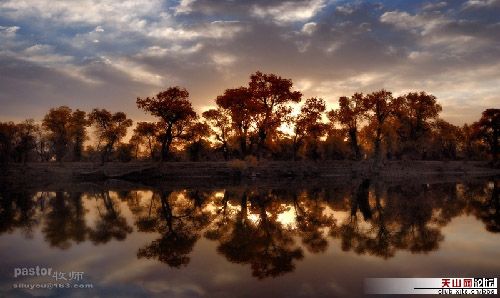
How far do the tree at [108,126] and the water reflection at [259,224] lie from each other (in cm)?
4224

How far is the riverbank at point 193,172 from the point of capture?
2196 inches

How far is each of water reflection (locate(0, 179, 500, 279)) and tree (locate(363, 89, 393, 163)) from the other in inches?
1547

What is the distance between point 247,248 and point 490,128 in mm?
85896

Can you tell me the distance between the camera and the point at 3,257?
1222 centimetres

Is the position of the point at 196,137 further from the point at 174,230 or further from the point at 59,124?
the point at 174,230

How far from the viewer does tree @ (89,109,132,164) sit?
68938 millimetres

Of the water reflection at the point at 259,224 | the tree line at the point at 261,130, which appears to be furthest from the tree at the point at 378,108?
the water reflection at the point at 259,224

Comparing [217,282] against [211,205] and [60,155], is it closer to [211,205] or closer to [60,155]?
[211,205]

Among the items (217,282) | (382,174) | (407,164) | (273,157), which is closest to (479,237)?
(217,282)

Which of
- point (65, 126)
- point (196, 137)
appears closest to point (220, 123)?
point (196, 137)

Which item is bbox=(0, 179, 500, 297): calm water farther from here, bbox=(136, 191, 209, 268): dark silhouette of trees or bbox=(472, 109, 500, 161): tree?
bbox=(472, 109, 500, 161): tree

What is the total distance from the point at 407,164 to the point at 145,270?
198 feet

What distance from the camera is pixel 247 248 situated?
13.0 metres

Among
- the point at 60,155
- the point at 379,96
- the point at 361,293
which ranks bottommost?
the point at 361,293
